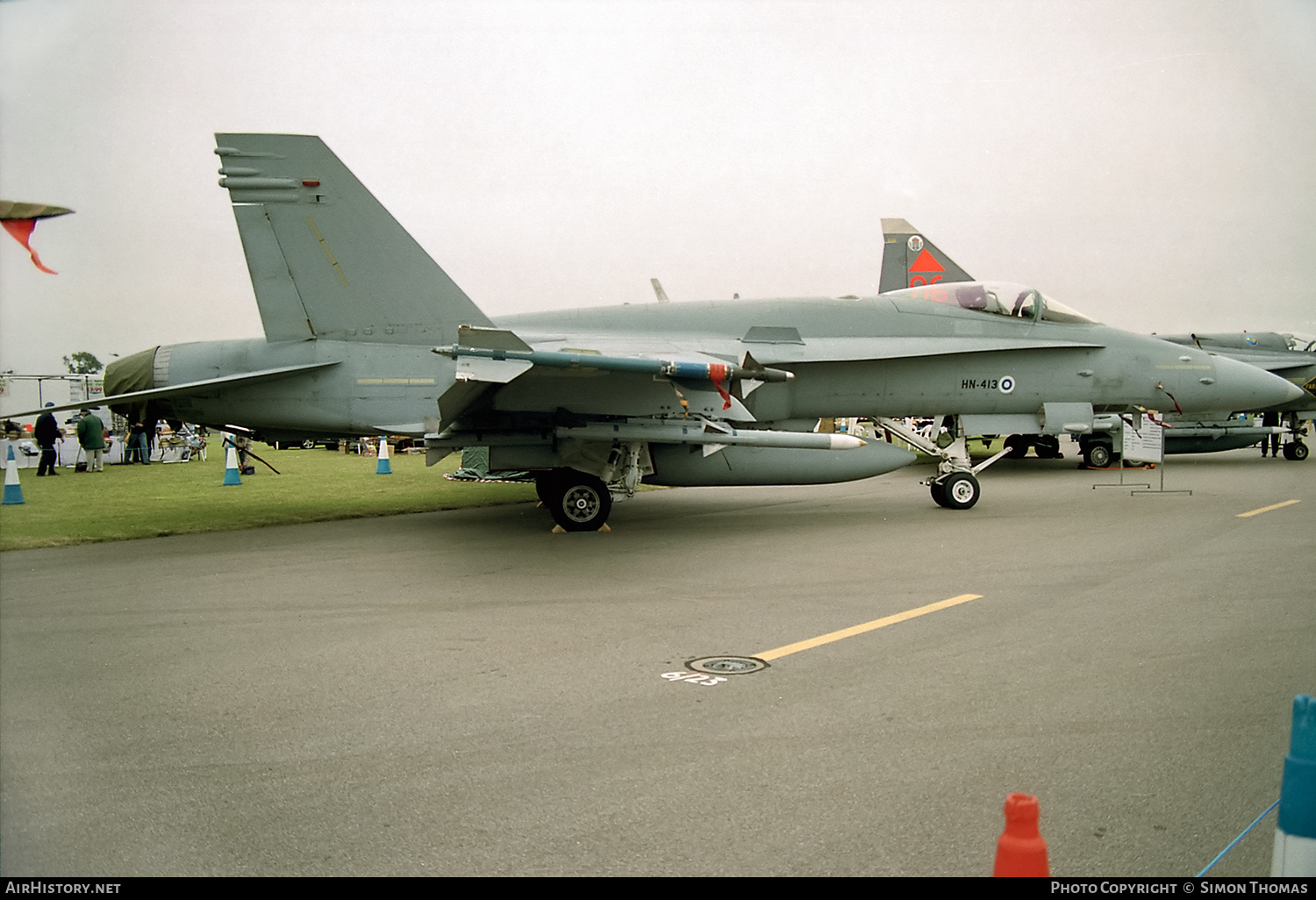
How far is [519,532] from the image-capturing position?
9844mm

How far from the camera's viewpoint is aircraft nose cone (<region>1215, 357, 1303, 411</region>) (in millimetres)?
12805

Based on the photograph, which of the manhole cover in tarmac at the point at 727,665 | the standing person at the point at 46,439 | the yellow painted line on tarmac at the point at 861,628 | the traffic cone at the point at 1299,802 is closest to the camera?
the traffic cone at the point at 1299,802

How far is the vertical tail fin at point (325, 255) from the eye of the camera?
8.91 metres

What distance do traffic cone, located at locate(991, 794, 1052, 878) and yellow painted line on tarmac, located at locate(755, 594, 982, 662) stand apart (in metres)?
2.99

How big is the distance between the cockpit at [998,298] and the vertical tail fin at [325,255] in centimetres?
625

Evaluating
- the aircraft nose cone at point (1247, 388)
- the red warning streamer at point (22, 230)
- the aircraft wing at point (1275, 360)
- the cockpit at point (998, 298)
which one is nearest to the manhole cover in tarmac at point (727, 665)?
the red warning streamer at point (22, 230)

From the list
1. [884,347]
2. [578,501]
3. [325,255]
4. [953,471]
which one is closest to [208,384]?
[325,255]

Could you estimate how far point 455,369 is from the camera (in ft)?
27.1

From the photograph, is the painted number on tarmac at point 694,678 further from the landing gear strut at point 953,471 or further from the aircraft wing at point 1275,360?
the aircraft wing at point 1275,360

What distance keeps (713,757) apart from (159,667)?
313cm

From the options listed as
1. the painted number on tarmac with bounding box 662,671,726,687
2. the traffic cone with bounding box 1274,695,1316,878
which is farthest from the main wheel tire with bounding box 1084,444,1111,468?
the traffic cone with bounding box 1274,695,1316,878

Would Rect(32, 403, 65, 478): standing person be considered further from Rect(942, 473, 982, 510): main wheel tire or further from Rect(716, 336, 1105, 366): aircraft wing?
Rect(942, 473, 982, 510): main wheel tire

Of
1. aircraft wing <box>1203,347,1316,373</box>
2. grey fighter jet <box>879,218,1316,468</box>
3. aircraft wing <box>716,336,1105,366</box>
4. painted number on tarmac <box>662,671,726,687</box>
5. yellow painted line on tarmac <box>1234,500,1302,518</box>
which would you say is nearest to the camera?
painted number on tarmac <box>662,671,726,687</box>
